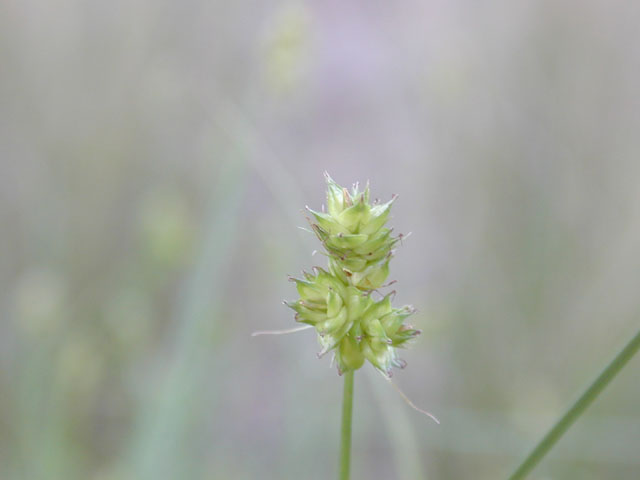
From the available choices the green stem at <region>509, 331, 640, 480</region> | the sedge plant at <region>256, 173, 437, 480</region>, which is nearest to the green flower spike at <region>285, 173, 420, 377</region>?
the sedge plant at <region>256, 173, 437, 480</region>

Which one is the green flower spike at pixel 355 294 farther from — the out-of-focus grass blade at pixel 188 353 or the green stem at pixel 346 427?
the out-of-focus grass blade at pixel 188 353

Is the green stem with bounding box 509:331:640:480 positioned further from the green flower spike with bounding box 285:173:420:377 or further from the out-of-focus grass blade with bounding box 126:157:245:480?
the out-of-focus grass blade with bounding box 126:157:245:480

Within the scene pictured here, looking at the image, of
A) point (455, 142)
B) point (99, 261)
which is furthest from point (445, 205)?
point (99, 261)

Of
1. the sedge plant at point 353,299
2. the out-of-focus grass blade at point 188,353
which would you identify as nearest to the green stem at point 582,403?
the sedge plant at point 353,299

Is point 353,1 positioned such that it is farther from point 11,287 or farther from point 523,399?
point 523,399

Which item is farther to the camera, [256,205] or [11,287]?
[256,205]

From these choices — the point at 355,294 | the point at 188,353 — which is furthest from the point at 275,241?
the point at 355,294
